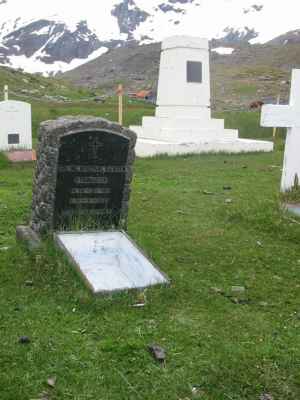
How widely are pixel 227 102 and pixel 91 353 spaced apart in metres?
27.9

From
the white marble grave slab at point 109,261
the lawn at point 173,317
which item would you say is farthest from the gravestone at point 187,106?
the white marble grave slab at point 109,261

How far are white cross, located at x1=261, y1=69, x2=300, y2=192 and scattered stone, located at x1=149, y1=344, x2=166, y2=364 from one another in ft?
15.7

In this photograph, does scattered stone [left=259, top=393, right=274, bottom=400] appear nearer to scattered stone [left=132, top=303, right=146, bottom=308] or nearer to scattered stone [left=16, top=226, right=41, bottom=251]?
scattered stone [left=132, top=303, right=146, bottom=308]

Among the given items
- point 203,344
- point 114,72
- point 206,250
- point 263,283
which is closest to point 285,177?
point 206,250

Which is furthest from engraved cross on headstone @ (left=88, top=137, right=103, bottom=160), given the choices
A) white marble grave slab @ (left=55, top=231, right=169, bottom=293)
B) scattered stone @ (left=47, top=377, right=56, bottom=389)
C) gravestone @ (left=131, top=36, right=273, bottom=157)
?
gravestone @ (left=131, top=36, right=273, bottom=157)

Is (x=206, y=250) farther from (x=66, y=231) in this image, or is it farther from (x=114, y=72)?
(x=114, y=72)

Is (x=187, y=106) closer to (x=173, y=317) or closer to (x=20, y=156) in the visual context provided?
(x=20, y=156)

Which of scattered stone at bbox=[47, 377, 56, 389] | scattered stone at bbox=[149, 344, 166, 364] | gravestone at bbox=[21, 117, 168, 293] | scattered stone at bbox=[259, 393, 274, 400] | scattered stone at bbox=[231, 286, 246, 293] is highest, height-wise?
gravestone at bbox=[21, 117, 168, 293]

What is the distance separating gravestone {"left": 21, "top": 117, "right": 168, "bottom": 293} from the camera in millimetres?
5699

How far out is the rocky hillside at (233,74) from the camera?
110ft

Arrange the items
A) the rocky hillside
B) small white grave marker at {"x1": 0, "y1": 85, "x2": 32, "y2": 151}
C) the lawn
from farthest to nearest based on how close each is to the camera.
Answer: the rocky hillside → small white grave marker at {"x1": 0, "y1": 85, "x2": 32, "y2": 151} → the lawn

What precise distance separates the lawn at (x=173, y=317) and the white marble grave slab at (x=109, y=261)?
0.12m

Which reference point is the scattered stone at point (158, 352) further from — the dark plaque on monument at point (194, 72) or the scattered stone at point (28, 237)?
the dark plaque on monument at point (194, 72)

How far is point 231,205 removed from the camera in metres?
8.32
